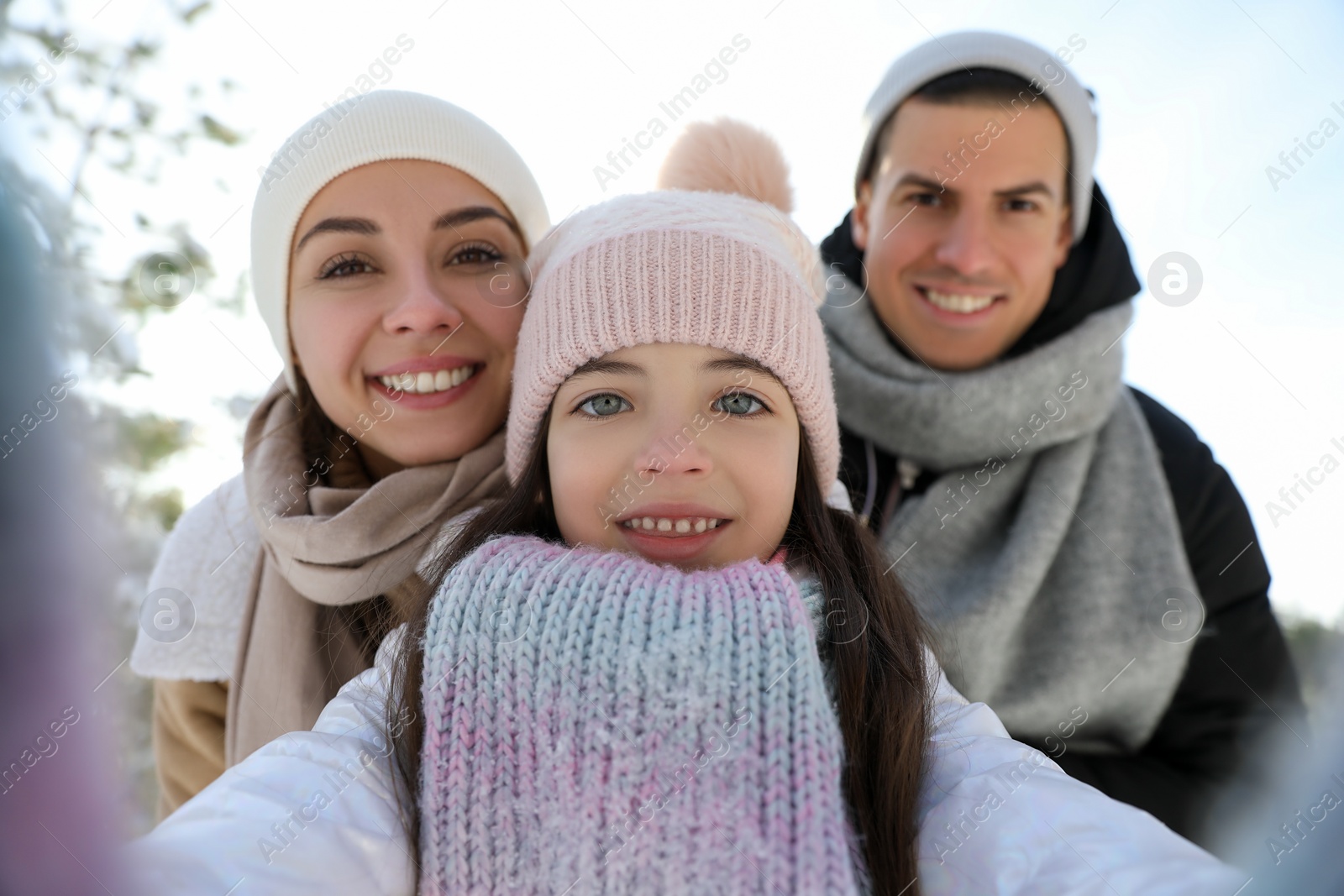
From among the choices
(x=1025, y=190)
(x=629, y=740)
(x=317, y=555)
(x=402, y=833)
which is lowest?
(x=317, y=555)

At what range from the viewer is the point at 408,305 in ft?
5.29

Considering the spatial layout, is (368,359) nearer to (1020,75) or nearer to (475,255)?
(475,255)

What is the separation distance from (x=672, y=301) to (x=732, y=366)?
139 millimetres

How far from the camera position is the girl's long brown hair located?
1116 mm

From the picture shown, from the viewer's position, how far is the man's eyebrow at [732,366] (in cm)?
135

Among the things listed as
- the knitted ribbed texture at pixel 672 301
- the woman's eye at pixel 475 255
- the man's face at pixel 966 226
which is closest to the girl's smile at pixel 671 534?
the knitted ribbed texture at pixel 672 301

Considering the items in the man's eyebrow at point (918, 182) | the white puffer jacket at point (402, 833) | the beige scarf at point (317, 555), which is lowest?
the beige scarf at point (317, 555)

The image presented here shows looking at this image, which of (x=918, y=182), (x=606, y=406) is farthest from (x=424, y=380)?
(x=918, y=182)

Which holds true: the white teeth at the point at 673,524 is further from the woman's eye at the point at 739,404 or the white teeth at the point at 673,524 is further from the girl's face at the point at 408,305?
the girl's face at the point at 408,305

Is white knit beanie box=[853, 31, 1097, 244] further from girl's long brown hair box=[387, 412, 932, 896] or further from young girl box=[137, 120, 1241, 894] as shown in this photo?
girl's long brown hair box=[387, 412, 932, 896]

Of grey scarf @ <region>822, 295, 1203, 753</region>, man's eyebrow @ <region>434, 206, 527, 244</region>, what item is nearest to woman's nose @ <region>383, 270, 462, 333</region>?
man's eyebrow @ <region>434, 206, 527, 244</region>

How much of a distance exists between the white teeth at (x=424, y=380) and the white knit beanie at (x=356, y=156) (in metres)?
0.32

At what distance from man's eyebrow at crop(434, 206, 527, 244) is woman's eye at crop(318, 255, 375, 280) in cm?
17

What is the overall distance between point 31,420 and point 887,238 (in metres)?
2.03
